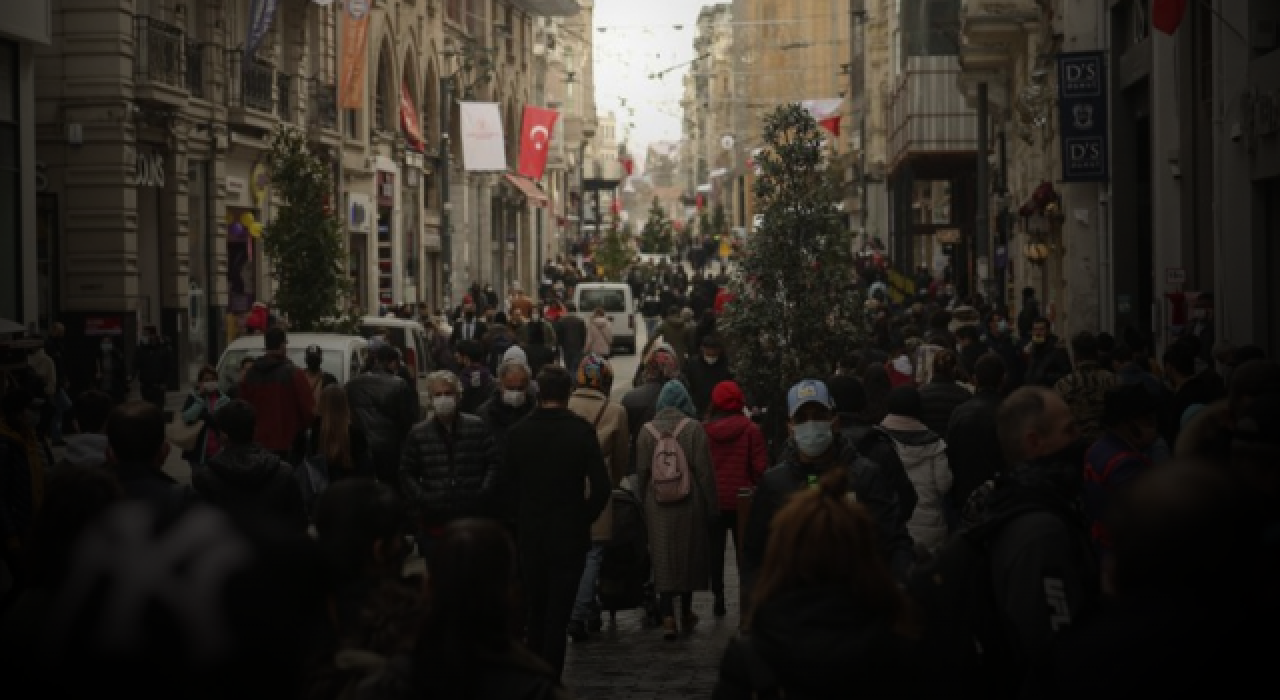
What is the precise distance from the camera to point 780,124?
62.2 feet

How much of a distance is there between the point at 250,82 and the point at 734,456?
2946cm

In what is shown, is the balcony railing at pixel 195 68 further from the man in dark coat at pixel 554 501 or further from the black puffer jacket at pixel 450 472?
the man in dark coat at pixel 554 501

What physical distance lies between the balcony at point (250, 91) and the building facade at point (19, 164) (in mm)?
9248

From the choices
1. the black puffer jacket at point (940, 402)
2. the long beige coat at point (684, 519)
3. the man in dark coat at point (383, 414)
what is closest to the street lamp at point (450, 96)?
the man in dark coat at point (383, 414)

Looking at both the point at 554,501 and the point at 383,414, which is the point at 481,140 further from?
the point at 554,501

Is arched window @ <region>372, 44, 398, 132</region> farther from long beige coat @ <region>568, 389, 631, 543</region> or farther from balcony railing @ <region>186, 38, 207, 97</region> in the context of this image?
long beige coat @ <region>568, 389, 631, 543</region>

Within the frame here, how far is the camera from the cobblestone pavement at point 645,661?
11000mm

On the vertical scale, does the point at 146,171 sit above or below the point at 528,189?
below

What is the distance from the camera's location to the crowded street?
12.8 ft

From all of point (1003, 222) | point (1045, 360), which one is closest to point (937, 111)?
point (1003, 222)

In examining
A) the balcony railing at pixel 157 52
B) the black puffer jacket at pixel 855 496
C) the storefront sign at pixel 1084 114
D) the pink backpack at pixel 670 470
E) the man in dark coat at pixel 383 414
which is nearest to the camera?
the black puffer jacket at pixel 855 496

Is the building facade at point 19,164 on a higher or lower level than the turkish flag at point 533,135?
lower

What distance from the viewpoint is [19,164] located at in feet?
96.2

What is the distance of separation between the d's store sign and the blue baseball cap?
27.1 metres
